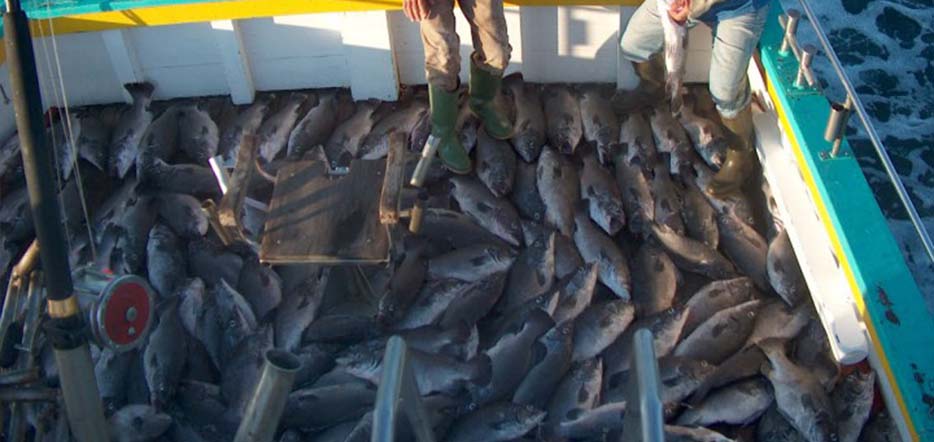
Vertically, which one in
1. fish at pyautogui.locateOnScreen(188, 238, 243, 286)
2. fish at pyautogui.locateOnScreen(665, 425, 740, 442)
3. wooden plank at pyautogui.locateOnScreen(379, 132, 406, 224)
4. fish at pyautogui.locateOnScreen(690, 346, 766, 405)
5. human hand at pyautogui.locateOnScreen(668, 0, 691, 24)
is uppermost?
human hand at pyautogui.locateOnScreen(668, 0, 691, 24)

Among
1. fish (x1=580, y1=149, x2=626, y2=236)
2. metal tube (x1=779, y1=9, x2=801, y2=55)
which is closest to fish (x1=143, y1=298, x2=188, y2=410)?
fish (x1=580, y1=149, x2=626, y2=236)

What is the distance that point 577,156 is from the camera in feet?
15.8

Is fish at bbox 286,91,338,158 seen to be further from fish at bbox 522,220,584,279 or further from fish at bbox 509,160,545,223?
fish at bbox 522,220,584,279

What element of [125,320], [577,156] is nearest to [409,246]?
[577,156]

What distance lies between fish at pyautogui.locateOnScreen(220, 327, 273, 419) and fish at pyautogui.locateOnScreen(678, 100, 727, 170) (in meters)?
2.26

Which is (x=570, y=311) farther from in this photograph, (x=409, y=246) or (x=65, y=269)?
(x=65, y=269)

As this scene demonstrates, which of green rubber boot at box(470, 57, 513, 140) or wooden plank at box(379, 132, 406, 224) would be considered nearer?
wooden plank at box(379, 132, 406, 224)

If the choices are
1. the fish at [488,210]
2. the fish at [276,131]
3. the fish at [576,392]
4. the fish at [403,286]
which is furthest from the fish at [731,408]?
the fish at [276,131]

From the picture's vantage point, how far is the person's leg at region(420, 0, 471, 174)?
4137 mm

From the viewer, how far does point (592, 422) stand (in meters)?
3.70

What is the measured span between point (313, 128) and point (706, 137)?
1.99 metres

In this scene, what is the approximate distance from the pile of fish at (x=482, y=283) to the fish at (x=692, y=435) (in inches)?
0.6

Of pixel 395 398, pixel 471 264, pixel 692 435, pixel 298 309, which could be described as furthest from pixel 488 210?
pixel 395 398

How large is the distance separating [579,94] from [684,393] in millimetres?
1833
